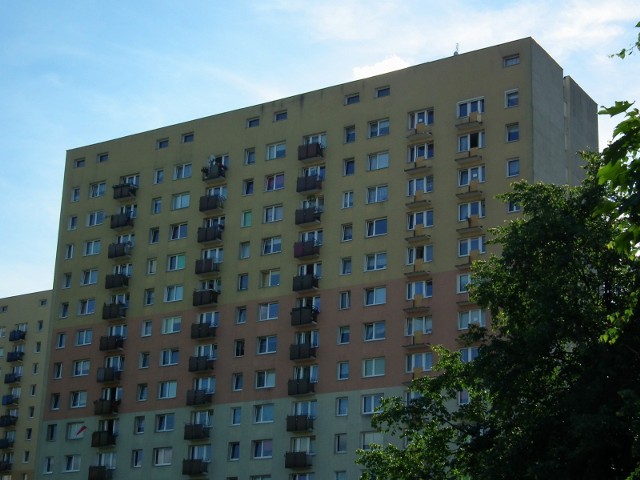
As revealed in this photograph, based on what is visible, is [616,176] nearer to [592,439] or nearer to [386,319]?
[592,439]

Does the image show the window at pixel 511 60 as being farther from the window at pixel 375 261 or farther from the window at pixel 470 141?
the window at pixel 375 261

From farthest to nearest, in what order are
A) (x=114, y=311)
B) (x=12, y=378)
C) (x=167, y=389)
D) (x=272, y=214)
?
(x=12, y=378) < (x=114, y=311) < (x=167, y=389) < (x=272, y=214)

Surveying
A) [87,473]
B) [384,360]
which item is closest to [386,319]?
[384,360]

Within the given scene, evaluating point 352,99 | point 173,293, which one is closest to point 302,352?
point 173,293

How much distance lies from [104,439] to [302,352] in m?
18.2

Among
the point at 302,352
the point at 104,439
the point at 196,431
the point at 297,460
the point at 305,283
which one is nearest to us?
the point at 297,460

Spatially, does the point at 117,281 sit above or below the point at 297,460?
above

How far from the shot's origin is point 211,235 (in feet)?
283

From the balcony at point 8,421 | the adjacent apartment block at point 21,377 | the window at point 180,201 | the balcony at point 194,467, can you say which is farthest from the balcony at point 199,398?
the balcony at point 8,421

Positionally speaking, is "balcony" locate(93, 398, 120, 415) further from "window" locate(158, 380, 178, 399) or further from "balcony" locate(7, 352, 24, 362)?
"balcony" locate(7, 352, 24, 362)

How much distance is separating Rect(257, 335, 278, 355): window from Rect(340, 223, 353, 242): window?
844 cm

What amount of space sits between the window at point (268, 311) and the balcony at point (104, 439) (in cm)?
1486

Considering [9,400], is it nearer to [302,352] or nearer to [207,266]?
[207,266]

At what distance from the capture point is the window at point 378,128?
268 feet
